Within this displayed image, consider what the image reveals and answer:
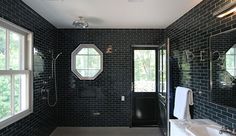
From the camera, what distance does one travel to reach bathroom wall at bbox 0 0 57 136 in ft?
9.72

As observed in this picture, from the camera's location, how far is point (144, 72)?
5555 mm

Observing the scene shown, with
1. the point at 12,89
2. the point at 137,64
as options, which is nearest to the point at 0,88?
the point at 12,89

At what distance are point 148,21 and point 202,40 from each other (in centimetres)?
165

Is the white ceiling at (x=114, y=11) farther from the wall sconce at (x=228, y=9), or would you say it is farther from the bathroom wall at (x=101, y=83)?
the wall sconce at (x=228, y=9)

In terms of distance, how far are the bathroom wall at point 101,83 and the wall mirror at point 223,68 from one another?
8.96 feet

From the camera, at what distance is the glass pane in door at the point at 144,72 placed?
18.2 feet

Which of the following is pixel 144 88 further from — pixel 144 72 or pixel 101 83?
pixel 101 83

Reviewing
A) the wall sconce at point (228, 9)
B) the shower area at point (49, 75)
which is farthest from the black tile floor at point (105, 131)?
the wall sconce at point (228, 9)

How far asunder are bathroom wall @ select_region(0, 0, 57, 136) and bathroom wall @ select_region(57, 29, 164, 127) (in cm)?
40

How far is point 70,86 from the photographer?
5.43 metres

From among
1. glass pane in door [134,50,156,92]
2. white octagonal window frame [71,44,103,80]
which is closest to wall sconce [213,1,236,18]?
glass pane in door [134,50,156,92]

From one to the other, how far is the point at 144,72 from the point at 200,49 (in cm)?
246

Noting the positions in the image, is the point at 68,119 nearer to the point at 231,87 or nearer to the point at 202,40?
the point at 202,40

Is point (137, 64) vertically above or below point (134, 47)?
below
